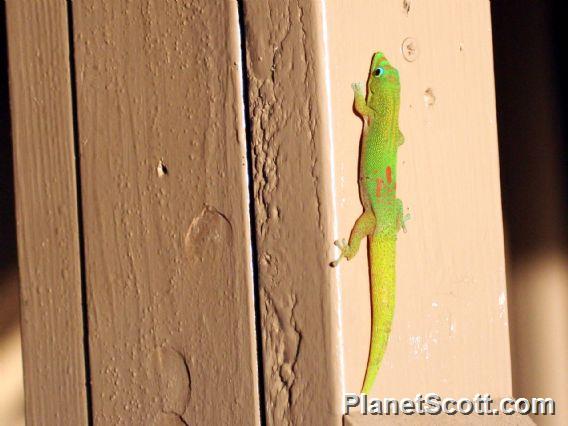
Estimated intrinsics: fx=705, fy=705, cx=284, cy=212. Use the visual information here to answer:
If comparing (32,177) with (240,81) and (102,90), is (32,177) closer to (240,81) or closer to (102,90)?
(102,90)

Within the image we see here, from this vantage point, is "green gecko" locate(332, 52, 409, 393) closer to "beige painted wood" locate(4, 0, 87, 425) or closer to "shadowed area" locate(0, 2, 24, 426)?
"beige painted wood" locate(4, 0, 87, 425)

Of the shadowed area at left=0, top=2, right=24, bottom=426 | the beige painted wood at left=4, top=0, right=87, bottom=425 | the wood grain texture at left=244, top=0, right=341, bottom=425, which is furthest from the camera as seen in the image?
the shadowed area at left=0, top=2, right=24, bottom=426

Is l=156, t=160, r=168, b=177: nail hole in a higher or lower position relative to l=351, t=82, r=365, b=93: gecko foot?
lower

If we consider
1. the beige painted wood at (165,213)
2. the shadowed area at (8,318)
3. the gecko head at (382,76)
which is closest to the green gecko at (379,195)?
the gecko head at (382,76)

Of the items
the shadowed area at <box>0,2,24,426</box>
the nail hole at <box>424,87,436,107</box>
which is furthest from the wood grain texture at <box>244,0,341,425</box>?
the shadowed area at <box>0,2,24,426</box>

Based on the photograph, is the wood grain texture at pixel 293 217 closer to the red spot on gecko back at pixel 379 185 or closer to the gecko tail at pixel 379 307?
the gecko tail at pixel 379 307

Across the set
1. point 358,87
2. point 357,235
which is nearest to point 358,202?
point 357,235
